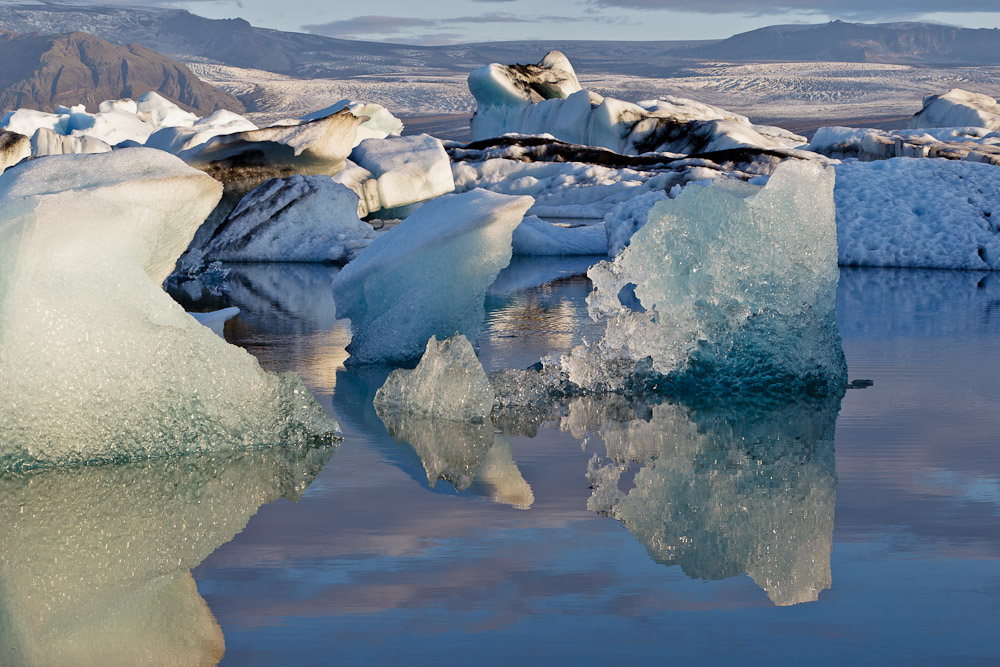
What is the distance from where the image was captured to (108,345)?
3.94 m

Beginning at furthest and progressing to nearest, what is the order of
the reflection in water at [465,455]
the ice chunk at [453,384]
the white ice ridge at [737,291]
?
the white ice ridge at [737,291]
the ice chunk at [453,384]
the reflection in water at [465,455]

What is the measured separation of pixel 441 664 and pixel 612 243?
12661mm

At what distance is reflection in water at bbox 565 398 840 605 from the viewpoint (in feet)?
9.37

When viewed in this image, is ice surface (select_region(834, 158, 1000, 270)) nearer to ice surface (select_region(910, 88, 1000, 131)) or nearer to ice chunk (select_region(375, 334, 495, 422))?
ice chunk (select_region(375, 334, 495, 422))

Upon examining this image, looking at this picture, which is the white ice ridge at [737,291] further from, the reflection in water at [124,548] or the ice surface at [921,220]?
the ice surface at [921,220]

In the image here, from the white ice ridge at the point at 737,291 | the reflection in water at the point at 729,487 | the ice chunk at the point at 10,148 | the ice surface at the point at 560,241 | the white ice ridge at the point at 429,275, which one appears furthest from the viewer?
the ice surface at the point at 560,241

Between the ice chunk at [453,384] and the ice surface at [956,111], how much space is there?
93.5 ft

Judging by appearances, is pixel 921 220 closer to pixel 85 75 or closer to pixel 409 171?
pixel 409 171

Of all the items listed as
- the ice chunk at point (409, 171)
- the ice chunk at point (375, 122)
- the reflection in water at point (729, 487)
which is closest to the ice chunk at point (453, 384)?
the reflection in water at point (729, 487)

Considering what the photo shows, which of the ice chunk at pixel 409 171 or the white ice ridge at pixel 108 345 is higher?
the white ice ridge at pixel 108 345

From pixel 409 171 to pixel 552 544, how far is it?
14498 mm

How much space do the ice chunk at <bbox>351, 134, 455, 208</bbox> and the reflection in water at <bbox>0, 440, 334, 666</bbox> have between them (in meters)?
13.1

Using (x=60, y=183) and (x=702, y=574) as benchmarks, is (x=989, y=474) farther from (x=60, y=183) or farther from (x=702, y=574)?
(x=60, y=183)

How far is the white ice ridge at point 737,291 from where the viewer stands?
519 cm
